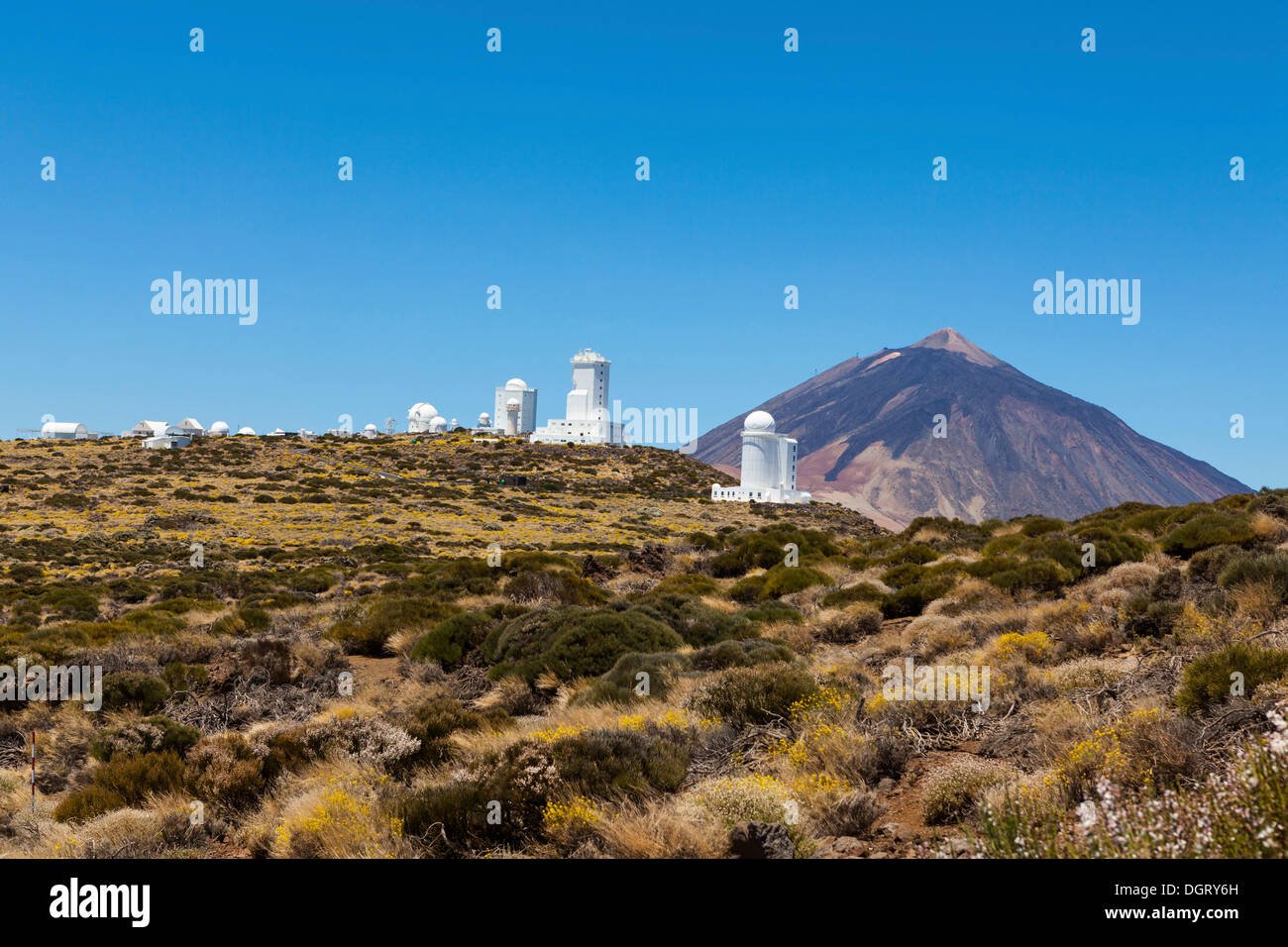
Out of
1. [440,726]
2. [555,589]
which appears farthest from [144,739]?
[555,589]

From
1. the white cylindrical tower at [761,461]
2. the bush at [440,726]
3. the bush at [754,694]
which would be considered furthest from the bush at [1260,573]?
the white cylindrical tower at [761,461]

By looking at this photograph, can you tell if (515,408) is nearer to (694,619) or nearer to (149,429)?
(149,429)

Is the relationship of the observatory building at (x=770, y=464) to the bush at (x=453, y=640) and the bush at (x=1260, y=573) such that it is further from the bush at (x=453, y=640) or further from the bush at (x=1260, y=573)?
the bush at (x=1260, y=573)

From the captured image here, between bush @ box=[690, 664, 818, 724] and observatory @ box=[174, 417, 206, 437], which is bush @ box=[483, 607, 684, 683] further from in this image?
observatory @ box=[174, 417, 206, 437]

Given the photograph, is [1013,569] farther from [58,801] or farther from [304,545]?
[304,545]

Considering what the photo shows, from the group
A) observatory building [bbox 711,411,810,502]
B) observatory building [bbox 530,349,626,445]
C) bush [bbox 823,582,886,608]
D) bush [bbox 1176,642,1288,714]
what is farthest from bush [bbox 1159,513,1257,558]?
observatory building [bbox 530,349,626,445]
